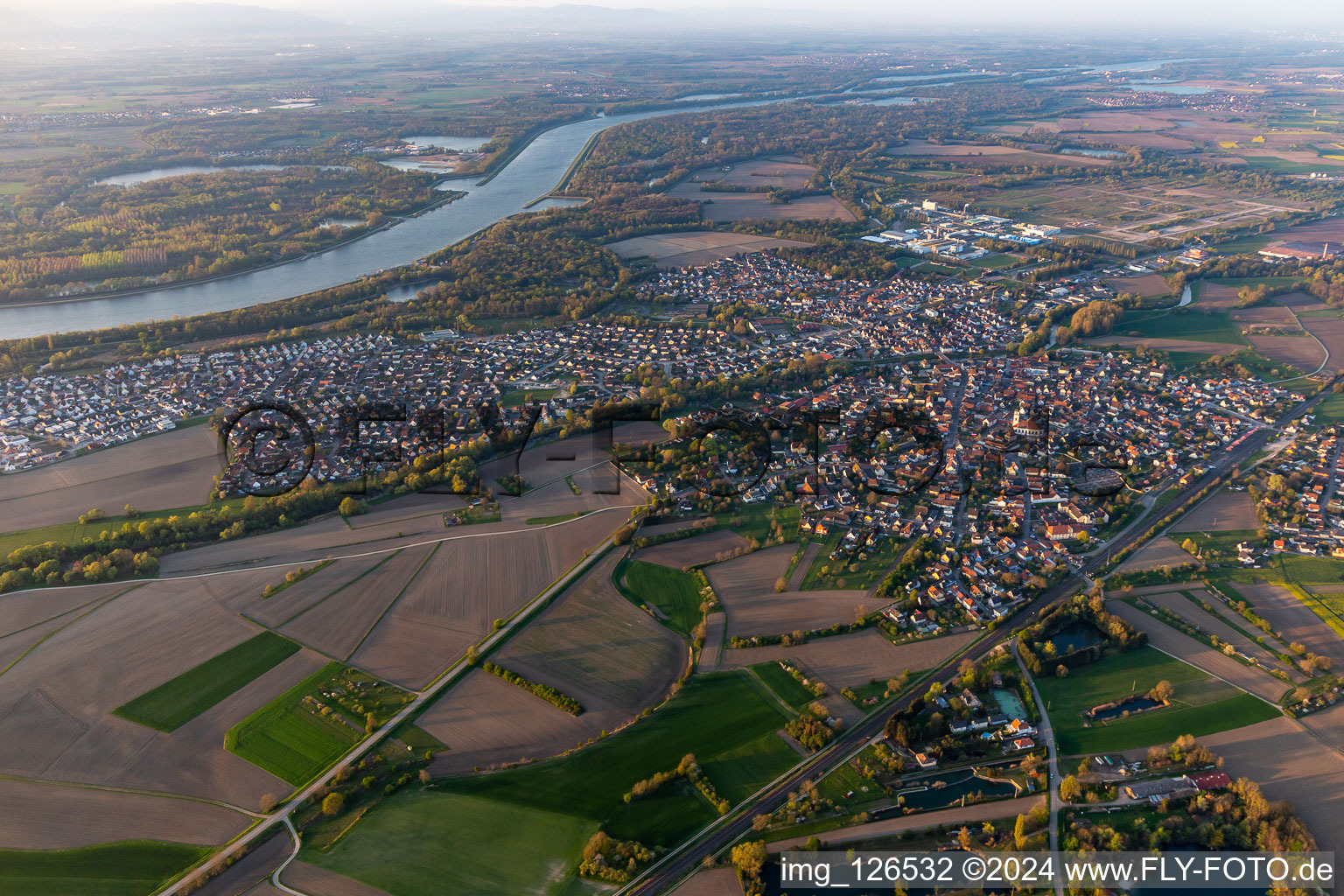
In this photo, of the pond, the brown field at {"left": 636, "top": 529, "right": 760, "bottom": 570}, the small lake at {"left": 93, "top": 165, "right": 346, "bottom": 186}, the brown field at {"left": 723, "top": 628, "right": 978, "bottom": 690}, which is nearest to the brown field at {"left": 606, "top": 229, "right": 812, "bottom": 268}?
the brown field at {"left": 636, "top": 529, "right": 760, "bottom": 570}

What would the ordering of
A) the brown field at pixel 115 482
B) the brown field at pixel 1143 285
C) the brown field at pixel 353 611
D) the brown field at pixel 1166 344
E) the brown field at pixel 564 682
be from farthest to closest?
the brown field at pixel 1143 285
the brown field at pixel 1166 344
the brown field at pixel 115 482
the brown field at pixel 353 611
the brown field at pixel 564 682

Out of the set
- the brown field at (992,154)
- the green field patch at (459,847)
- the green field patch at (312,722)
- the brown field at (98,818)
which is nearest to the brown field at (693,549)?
the green field patch at (312,722)

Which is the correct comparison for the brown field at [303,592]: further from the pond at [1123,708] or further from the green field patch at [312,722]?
the pond at [1123,708]

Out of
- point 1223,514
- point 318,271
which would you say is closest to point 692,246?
point 318,271

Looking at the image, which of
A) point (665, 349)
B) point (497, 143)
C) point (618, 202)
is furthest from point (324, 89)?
point (665, 349)

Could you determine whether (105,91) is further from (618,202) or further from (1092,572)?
(1092,572)

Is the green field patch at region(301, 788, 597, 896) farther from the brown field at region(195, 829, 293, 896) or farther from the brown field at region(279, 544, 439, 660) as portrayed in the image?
the brown field at region(279, 544, 439, 660)

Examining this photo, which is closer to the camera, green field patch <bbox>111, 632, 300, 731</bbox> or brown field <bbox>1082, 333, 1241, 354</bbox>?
green field patch <bbox>111, 632, 300, 731</bbox>
